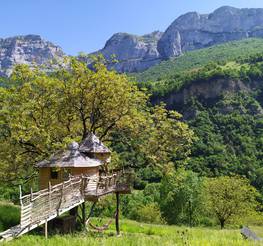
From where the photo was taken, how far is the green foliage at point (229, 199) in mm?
45812

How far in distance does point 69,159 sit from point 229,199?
30467 millimetres

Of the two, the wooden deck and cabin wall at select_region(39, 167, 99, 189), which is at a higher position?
cabin wall at select_region(39, 167, 99, 189)

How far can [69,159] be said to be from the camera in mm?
21172

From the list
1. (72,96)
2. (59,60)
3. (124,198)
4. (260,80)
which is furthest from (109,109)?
(260,80)

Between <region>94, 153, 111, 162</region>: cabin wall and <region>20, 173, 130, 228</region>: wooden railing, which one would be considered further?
<region>94, 153, 111, 162</region>: cabin wall

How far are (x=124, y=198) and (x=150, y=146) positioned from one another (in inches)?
1962

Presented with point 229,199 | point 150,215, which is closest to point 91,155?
point 229,199

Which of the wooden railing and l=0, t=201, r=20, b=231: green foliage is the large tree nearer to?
l=0, t=201, r=20, b=231: green foliage

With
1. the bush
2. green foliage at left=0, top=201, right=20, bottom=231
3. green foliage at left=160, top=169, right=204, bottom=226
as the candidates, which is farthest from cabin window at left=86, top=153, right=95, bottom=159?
green foliage at left=160, top=169, right=204, bottom=226

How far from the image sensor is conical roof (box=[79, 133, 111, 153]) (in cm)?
2312

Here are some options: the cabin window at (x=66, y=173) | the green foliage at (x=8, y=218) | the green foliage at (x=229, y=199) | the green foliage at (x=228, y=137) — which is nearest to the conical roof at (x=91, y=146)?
the cabin window at (x=66, y=173)

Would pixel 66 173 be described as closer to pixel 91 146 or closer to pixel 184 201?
pixel 91 146

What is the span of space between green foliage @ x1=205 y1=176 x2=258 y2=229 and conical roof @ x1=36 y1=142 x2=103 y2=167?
28.6 m

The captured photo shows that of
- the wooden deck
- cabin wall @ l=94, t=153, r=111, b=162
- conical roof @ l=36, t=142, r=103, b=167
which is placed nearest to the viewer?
the wooden deck
